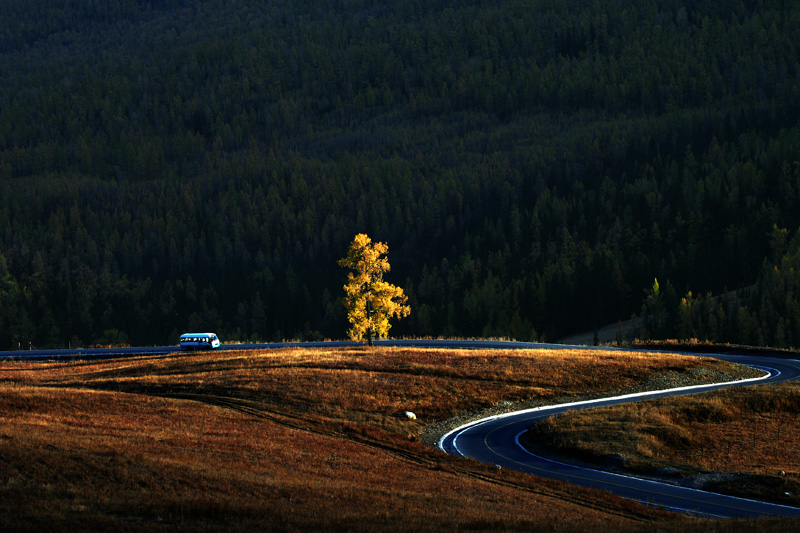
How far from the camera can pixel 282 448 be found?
130ft

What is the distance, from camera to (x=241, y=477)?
31625 mm

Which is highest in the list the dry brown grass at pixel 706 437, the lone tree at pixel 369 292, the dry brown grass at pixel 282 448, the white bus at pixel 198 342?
the lone tree at pixel 369 292

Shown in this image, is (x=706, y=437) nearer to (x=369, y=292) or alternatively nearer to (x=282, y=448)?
(x=282, y=448)

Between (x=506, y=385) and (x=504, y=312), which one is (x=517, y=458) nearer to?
(x=506, y=385)

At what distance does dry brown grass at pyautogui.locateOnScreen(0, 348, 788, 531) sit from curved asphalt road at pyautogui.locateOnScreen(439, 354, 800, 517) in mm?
2549

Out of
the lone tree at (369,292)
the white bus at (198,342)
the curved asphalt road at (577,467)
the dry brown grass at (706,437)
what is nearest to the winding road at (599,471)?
the curved asphalt road at (577,467)

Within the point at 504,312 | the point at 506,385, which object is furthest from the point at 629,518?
the point at 504,312

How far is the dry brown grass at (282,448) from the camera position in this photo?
26.3 metres

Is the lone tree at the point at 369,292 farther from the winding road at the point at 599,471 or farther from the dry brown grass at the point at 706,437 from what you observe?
the dry brown grass at the point at 706,437

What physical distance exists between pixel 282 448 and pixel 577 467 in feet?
48.1

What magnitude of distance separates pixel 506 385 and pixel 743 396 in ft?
53.3

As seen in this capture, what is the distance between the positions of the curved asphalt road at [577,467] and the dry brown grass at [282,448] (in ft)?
8.36

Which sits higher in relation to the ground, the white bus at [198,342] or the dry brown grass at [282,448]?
the white bus at [198,342]

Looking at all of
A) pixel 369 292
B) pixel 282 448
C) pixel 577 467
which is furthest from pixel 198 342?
pixel 577 467
